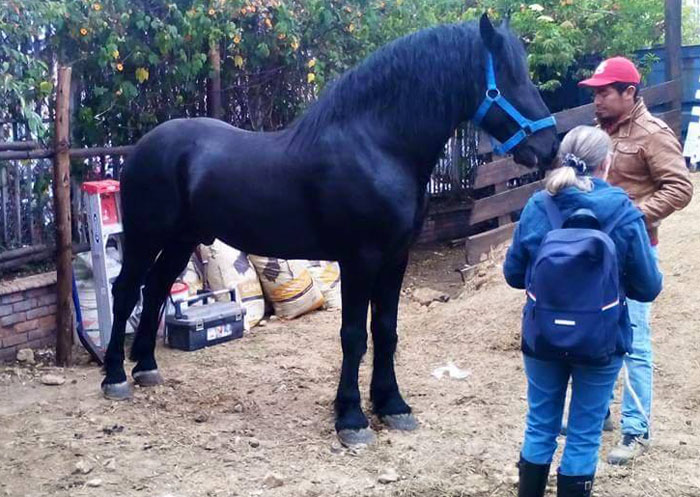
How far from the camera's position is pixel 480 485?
3.99m

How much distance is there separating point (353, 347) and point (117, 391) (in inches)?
62.5

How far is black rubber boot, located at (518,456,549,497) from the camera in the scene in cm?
339

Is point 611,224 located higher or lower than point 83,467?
higher

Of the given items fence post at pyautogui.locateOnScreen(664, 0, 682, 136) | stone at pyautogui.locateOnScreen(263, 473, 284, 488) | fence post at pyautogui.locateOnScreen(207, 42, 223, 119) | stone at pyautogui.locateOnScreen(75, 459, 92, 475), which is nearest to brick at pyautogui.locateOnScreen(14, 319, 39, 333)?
stone at pyautogui.locateOnScreen(75, 459, 92, 475)

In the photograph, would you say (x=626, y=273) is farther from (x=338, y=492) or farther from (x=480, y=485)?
(x=338, y=492)

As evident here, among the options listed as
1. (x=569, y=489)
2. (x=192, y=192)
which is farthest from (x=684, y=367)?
(x=192, y=192)

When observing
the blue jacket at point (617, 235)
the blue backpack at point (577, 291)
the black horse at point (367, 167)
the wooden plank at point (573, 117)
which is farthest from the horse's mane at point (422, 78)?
the wooden plank at point (573, 117)

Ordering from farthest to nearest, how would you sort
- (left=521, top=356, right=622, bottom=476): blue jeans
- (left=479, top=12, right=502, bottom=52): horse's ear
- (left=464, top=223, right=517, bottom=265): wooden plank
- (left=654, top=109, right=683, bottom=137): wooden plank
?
(left=654, top=109, right=683, bottom=137): wooden plank, (left=464, top=223, right=517, bottom=265): wooden plank, (left=479, top=12, right=502, bottom=52): horse's ear, (left=521, top=356, right=622, bottom=476): blue jeans

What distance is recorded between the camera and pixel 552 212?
3.19m

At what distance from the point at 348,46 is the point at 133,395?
13.1ft

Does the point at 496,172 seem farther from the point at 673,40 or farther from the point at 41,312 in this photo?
the point at 41,312

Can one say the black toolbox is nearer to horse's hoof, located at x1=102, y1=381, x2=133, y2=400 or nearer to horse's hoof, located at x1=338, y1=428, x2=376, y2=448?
horse's hoof, located at x1=102, y1=381, x2=133, y2=400

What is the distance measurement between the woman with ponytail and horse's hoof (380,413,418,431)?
4.28 ft

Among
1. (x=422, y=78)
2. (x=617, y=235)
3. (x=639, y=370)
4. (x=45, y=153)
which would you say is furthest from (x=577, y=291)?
(x=45, y=153)
